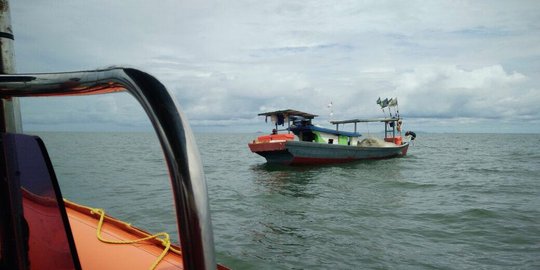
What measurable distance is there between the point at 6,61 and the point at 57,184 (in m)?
0.48

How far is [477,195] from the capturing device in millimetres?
13367

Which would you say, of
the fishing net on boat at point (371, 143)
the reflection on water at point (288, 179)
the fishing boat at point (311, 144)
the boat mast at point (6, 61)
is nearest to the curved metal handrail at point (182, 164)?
the boat mast at point (6, 61)

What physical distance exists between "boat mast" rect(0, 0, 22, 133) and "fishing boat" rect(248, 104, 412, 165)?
17903 mm

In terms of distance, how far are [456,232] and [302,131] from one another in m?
14.8

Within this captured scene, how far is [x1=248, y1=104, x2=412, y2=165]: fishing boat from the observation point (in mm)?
19594

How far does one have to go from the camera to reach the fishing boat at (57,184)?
0.67 metres

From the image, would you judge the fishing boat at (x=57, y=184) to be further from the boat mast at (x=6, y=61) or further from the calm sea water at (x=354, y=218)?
the calm sea water at (x=354, y=218)

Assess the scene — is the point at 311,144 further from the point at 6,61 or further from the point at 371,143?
the point at 6,61

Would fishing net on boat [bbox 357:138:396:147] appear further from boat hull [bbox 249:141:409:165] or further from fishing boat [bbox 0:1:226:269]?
fishing boat [bbox 0:1:226:269]

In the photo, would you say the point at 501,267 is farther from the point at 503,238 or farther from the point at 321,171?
the point at 321,171

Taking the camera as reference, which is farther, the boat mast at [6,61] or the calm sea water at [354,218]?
the calm sea water at [354,218]

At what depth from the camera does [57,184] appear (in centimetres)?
124

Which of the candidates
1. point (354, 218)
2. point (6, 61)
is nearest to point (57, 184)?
point (6, 61)

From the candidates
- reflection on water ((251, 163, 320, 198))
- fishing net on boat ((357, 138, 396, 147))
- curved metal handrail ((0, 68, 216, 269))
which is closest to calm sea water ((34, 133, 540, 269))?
reflection on water ((251, 163, 320, 198))
